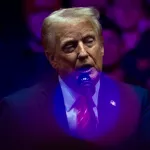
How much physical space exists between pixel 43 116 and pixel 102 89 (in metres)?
0.20

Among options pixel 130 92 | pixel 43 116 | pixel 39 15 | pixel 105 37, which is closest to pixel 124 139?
pixel 130 92

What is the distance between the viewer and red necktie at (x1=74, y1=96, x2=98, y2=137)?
109 centimetres

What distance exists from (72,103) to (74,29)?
0.22 meters

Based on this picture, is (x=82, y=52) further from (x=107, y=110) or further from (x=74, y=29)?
(x=107, y=110)

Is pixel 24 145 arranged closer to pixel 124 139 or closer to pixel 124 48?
pixel 124 139

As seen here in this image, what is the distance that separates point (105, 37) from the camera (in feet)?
4.18

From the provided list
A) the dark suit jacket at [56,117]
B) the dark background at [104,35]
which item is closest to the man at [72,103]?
the dark suit jacket at [56,117]

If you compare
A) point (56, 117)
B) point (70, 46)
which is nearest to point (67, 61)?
point (70, 46)

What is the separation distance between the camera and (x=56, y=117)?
109cm

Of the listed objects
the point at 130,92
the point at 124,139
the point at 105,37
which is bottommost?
the point at 124,139

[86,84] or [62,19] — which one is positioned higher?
[62,19]

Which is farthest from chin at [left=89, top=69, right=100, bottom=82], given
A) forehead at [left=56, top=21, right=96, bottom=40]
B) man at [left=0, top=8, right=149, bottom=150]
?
forehead at [left=56, top=21, right=96, bottom=40]

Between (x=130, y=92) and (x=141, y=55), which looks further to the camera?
(x=141, y=55)

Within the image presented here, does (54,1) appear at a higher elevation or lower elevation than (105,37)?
higher
